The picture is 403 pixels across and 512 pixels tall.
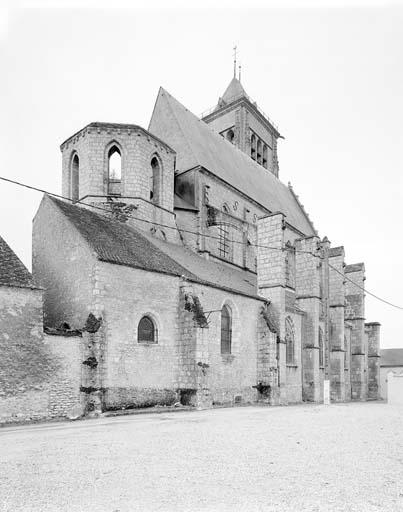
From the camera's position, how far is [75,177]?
81.8 ft

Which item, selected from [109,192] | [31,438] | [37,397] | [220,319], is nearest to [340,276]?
[220,319]

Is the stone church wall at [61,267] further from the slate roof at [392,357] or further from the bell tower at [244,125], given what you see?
the slate roof at [392,357]

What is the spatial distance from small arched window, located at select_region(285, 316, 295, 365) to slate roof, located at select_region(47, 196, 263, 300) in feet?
8.04

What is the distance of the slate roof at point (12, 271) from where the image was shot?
1500 centimetres

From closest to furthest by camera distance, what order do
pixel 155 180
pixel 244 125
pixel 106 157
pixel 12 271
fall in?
pixel 12 271, pixel 106 157, pixel 155 180, pixel 244 125

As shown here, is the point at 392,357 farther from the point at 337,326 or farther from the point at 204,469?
the point at 204,469

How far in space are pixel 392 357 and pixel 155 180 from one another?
44.2 metres

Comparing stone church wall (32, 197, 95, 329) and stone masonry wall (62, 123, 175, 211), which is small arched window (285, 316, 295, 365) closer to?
stone masonry wall (62, 123, 175, 211)

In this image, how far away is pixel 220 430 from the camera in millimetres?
11438

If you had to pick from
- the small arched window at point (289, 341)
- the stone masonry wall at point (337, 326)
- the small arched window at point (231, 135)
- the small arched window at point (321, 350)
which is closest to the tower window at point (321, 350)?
the small arched window at point (321, 350)

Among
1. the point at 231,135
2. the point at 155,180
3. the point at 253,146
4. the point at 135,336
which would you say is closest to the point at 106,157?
the point at 155,180

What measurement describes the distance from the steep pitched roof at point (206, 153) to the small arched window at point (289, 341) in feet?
31.7

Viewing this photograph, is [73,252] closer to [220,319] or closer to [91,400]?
[91,400]

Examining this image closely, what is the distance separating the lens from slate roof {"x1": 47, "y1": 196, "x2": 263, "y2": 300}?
18.0 meters
